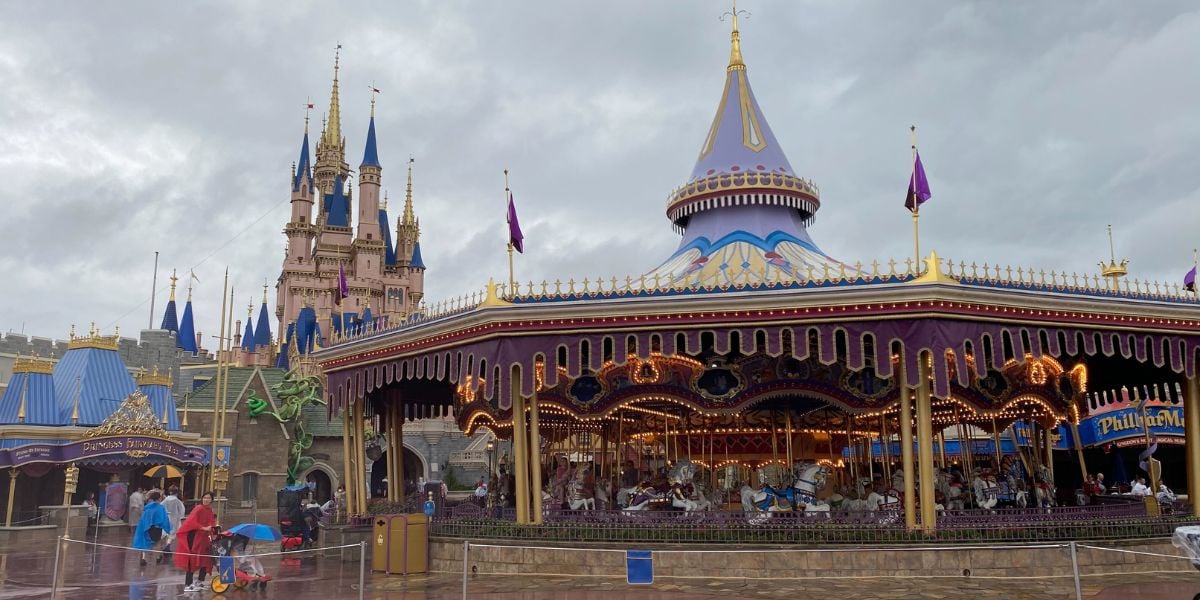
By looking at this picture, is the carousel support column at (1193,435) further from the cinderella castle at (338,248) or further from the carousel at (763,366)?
the cinderella castle at (338,248)

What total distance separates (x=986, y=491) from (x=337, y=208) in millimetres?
85883

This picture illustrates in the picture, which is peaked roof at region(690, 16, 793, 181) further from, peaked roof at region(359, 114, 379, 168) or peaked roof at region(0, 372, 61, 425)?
peaked roof at region(359, 114, 379, 168)

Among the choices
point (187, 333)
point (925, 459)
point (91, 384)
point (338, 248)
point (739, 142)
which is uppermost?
point (338, 248)

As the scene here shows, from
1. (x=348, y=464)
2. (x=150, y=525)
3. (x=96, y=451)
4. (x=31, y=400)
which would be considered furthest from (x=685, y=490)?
(x=31, y=400)

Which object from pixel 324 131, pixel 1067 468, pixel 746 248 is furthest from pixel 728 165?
pixel 324 131

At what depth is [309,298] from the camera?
90375 mm

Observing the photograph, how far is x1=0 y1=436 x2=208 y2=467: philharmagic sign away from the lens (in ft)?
96.3

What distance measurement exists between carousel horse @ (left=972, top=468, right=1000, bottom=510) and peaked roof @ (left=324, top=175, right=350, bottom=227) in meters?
84.4

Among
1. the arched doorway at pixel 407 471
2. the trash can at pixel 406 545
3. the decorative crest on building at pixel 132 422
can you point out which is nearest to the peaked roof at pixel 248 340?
the arched doorway at pixel 407 471

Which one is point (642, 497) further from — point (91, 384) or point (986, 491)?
point (91, 384)

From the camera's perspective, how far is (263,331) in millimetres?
96188

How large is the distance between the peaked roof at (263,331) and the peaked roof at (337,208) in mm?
11270

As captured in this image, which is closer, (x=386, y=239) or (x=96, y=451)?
(x=96, y=451)

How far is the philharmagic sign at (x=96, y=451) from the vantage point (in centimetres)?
2934
